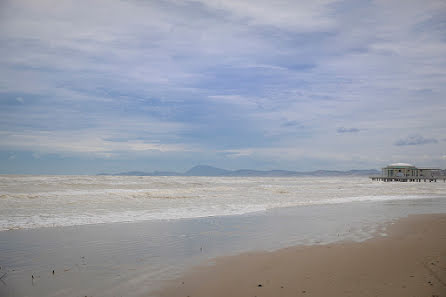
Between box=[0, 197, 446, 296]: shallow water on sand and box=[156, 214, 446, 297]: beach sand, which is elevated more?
box=[156, 214, 446, 297]: beach sand

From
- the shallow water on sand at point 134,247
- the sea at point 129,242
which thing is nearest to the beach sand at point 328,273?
the sea at point 129,242

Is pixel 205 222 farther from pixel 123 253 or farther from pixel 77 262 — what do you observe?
pixel 77 262

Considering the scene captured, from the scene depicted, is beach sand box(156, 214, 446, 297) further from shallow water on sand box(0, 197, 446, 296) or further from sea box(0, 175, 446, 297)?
shallow water on sand box(0, 197, 446, 296)

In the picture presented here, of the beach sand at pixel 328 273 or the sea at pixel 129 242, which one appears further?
the sea at pixel 129 242

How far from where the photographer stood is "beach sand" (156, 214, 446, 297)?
5.82 m

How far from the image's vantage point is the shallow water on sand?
6430 mm

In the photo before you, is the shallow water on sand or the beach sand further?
the shallow water on sand

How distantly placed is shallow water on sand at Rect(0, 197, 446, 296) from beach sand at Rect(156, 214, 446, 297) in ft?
2.37

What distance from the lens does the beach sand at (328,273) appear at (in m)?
5.82

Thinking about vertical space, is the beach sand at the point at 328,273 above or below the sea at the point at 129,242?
above

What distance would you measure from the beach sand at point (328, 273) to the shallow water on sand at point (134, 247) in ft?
2.37

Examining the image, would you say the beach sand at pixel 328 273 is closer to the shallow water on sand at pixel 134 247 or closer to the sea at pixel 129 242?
the sea at pixel 129 242

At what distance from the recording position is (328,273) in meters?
6.81

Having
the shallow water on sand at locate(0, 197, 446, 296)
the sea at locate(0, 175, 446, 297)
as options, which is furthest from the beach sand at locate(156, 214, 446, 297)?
the shallow water on sand at locate(0, 197, 446, 296)
